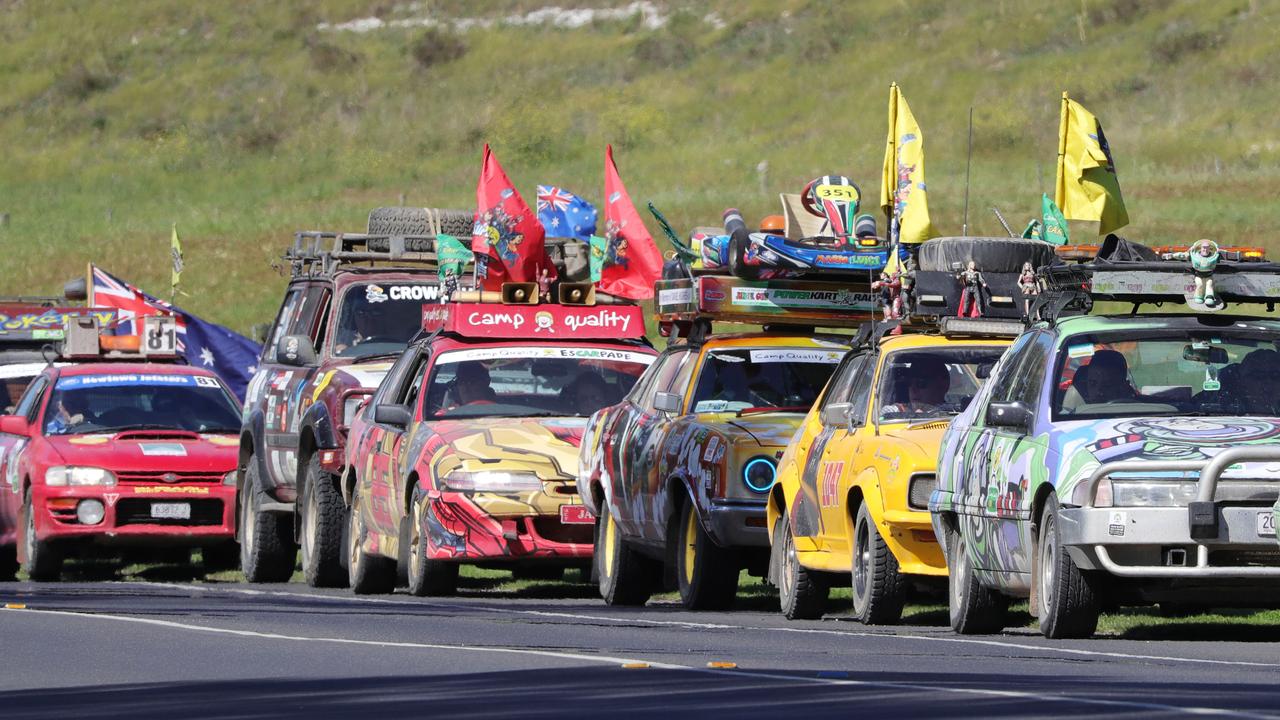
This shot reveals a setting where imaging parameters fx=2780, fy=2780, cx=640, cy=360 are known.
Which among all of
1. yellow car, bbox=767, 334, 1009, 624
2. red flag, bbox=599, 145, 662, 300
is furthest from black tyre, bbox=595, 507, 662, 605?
red flag, bbox=599, 145, 662, 300

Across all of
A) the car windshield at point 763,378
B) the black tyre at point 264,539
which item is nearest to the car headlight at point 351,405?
the black tyre at point 264,539

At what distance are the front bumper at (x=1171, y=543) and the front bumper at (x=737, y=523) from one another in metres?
4.15

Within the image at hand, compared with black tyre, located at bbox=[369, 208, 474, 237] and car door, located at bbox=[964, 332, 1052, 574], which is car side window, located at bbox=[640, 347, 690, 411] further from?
black tyre, located at bbox=[369, 208, 474, 237]

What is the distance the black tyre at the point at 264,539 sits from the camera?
22609 mm

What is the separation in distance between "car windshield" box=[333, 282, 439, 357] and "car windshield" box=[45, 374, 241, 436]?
250 cm

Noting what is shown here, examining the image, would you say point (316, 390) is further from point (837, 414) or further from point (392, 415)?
point (837, 414)

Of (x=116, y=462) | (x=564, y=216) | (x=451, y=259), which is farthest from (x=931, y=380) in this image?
(x=116, y=462)

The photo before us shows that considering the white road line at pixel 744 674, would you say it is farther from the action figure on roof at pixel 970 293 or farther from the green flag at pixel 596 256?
the green flag at pixel 596 256

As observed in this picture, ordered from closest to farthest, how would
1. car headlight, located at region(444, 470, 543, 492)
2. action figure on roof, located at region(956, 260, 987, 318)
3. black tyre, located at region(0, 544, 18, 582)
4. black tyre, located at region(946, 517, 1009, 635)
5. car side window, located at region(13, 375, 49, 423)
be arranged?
black tyre, located at region(946, 517, 1009, 635)
action figure on roof, located at region(956, 260, 987, 318)
car headlight, located at region(444, 470, 543, 492)
car side window, located at region(13, 375, 49, 423)
black tyre, located at region(0, 544, 18, 582)

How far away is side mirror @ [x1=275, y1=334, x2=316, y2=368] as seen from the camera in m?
21.0

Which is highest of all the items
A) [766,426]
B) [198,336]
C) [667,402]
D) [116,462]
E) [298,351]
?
Result: [198,336]

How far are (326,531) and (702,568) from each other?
17.7 feet

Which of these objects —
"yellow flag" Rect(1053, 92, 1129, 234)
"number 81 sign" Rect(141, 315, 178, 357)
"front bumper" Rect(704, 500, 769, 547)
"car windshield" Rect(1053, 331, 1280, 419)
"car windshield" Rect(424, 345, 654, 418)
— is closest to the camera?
"car windshield" Rect(1053, 331, 1280, 419)

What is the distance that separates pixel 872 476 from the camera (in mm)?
14617
